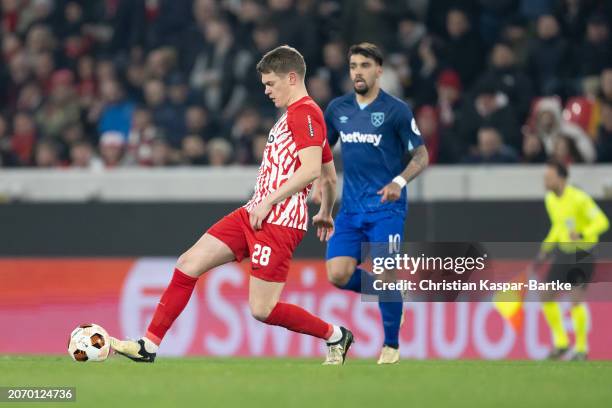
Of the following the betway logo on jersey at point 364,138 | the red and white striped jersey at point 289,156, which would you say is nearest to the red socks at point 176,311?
the red and white striped jersey at point 289,156

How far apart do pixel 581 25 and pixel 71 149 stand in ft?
20.3

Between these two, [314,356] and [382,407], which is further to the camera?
[314,356]

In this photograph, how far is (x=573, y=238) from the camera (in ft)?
42.0

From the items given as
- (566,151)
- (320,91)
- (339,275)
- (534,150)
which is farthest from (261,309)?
(320,91)

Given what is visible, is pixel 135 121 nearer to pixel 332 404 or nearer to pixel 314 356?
pixel 314 356

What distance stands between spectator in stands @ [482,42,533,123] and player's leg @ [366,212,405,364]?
5191 millimetres

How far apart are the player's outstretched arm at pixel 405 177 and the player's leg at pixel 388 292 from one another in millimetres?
217

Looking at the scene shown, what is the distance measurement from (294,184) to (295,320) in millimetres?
959

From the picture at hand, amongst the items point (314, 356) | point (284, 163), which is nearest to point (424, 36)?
point (314, 356)

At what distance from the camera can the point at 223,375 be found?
805 centimetres

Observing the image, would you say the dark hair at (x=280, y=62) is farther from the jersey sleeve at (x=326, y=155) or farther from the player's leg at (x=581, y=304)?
the player's leg at (x=581, y=304)

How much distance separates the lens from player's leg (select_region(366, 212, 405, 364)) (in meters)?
9.77

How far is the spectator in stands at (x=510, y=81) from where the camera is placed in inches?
580

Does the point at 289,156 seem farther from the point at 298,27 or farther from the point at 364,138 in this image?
the point at 298,27
